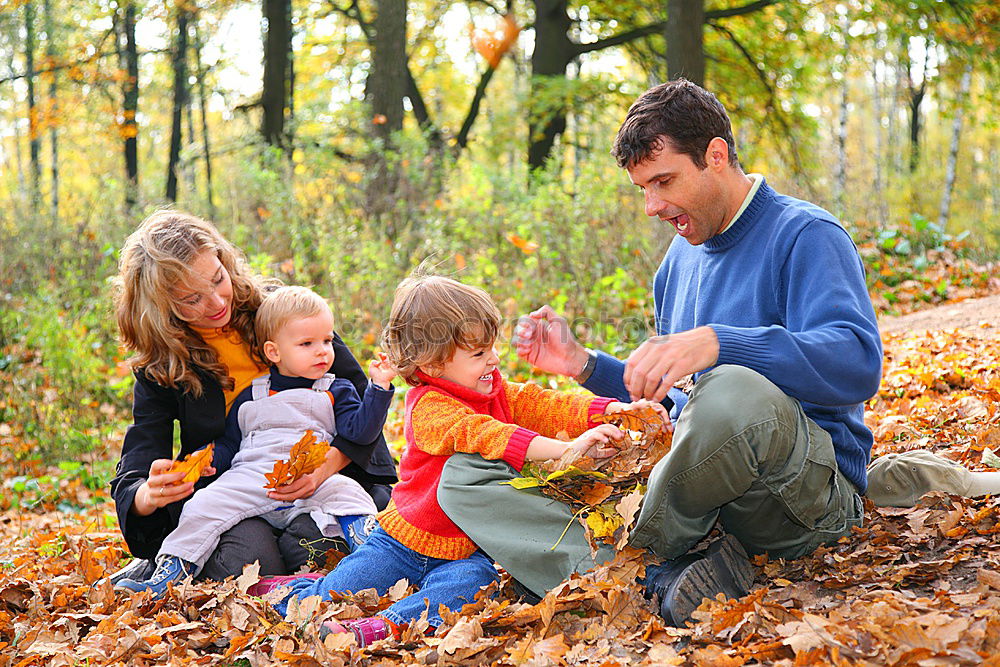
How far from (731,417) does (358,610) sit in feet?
4.56

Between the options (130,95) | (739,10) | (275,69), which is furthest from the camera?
(130,95)

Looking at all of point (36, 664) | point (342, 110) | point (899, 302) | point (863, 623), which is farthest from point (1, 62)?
point (863, 623)

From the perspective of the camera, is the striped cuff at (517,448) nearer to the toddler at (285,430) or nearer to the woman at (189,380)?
the toddler at (285,430)

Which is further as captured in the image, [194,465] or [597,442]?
[194,465]

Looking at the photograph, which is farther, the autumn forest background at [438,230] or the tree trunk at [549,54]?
the tree trunk at [549,54]

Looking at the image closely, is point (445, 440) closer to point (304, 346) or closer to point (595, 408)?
point (595, 408)

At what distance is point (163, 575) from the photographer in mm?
3383

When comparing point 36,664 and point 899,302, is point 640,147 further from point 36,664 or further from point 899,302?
point 899,302

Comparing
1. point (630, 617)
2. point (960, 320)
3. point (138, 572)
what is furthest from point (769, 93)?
point (630, 617)

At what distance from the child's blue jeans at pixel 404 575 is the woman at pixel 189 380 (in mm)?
422

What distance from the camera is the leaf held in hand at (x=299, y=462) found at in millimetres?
3469

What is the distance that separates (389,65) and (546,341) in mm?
8535

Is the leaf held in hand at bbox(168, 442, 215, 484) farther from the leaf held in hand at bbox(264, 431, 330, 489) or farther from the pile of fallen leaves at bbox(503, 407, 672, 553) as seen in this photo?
the pile of fallen leaves at bbox(503, 407, 672, 553)

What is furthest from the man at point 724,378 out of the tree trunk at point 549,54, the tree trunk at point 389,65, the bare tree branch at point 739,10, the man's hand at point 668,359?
the tree trunk at point 549,54
